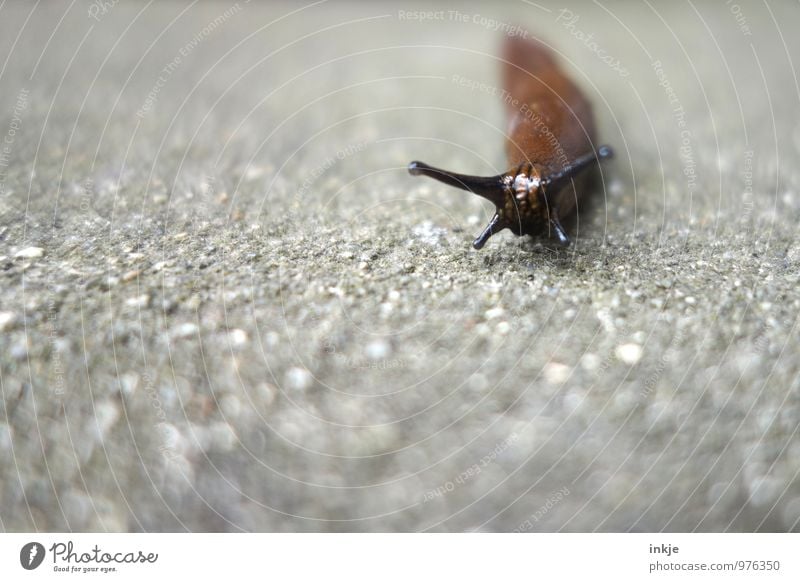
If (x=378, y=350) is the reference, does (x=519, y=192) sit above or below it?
above

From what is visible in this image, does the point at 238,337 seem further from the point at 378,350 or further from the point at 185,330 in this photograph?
the point at 378,350

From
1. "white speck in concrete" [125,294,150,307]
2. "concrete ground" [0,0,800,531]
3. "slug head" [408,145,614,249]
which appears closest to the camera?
"concrete ground" [0,0,800,531]

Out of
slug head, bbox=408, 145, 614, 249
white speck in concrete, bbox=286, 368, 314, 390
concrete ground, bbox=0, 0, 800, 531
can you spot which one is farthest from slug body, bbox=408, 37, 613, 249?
white speck in concrete, bbox=286, 368, 314, 390

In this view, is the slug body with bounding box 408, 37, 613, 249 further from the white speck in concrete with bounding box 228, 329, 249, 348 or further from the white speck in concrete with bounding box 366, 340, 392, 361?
the white speck in concrete with bounding box 228, 329, 249, 348

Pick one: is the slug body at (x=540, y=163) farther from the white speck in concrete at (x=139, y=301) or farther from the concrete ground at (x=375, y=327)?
the white speck in concrete at (x=139, y=301)

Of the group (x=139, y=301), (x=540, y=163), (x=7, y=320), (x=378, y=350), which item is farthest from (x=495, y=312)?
(x=7, y=320)

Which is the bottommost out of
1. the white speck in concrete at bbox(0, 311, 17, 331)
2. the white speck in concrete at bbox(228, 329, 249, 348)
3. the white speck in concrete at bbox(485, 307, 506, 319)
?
the white speck in concrete at bbox(485, 307, 506, 319)

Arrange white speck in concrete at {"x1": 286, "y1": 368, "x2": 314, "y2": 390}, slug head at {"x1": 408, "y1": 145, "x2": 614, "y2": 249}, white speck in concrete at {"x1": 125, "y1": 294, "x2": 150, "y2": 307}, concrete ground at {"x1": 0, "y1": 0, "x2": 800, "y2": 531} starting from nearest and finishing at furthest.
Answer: concrete ground at {"x1": 0, "y1": 0, "x2": 800, "y2": 531}, white speck in concrete at {"x1": 286, "y1": 368, "x2": 314, "y2": 390}, white speck in concrete at {"x1": 125, "y1": 294, "x2": 150, "y2": 307}, slug head at {"x1": 408, "y1": 145, "x2": 614, "y2": 249}
